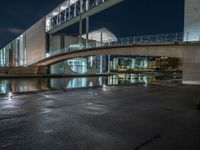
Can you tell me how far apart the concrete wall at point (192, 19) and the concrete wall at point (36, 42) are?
45221 millimetres

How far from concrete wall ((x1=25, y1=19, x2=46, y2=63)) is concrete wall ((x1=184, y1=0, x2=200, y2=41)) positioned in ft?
148

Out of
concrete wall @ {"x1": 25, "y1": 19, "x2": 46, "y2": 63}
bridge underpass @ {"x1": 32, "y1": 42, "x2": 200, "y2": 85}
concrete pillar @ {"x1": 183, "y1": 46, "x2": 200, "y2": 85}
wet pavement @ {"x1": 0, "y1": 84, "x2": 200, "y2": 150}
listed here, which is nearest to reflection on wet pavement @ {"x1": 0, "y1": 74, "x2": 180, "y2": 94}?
bridge underpass @ {"x1": 32, "y1": 42, "x2": 200, "y2": 85}

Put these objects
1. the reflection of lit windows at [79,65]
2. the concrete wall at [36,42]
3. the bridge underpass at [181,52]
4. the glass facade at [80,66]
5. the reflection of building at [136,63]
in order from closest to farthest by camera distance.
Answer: the bridge underpass at [181,52], the glass facade at [80,66], the reflection of lit windows at [79,65], the concrete wall at [36,42], the reflection of building at [136,63]

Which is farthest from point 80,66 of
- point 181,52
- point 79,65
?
point 181,52

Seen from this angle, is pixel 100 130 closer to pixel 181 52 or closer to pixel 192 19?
pixel 181 52

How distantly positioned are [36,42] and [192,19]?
53240 millimetres

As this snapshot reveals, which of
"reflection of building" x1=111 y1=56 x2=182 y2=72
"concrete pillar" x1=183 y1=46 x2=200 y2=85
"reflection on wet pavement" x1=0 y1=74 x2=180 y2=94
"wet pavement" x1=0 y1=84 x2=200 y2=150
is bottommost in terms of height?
"reflection on wet pavement" x1=0 y1=74 x2=180 y2=94

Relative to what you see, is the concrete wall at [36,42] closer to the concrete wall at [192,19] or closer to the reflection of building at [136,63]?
the concrete wall at [192,19]

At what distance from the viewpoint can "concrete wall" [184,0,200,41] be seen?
22453mm

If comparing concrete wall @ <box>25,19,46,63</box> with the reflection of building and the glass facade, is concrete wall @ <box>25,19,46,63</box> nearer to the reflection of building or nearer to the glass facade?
the glass facade

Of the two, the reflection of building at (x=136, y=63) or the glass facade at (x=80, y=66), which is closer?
the glass facade at (x=80, y=66)

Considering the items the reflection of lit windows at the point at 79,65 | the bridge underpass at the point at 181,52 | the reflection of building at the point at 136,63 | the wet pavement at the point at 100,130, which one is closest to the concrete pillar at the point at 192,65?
the bridge underpass at the point at 181,52

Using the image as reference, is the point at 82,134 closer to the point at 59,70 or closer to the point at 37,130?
the point at 37,130

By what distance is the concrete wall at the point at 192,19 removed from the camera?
73.7ft
